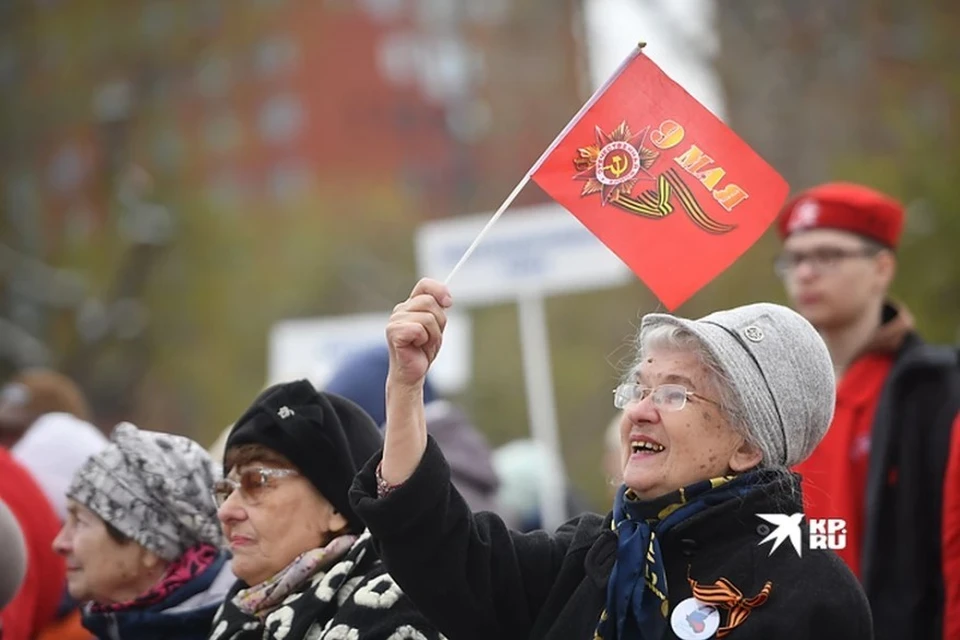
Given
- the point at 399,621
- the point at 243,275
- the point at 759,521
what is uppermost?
the point at 759,521

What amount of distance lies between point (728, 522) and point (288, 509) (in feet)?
4.46

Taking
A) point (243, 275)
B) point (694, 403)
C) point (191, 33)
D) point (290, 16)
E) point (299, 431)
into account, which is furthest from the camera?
point (290, 16)

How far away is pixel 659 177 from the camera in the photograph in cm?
425

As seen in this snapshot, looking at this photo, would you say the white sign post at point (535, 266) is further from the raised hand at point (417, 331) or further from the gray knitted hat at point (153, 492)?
the raised hand at point (417, 331)

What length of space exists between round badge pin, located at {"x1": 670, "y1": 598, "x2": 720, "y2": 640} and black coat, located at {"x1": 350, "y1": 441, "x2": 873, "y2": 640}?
0.02m

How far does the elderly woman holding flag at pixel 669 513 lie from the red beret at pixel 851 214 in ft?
8.21

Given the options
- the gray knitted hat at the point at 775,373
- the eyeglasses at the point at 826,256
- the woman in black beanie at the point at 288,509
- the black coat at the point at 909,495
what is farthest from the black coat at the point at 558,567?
the eyeglasses at the point at 826,256

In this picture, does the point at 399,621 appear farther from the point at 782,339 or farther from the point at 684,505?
the point at 782,339

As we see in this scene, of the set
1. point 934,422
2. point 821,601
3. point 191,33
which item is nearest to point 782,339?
point 821,601

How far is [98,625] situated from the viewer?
17.3ft

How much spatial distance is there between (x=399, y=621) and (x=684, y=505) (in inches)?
35.0

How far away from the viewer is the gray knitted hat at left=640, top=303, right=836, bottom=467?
3838 millimetres

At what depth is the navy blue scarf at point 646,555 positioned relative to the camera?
3.71 metres

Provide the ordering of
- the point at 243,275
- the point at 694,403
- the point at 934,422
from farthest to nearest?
the point at 243,275
the point at 934,422
the point at 694,403
